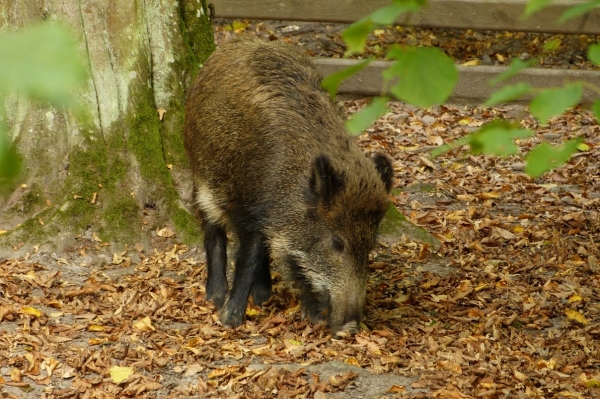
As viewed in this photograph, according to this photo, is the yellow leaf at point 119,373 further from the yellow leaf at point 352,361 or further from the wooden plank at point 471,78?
the wooden plank at point 471,78

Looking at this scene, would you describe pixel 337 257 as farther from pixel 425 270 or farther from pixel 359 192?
pixel 425 270

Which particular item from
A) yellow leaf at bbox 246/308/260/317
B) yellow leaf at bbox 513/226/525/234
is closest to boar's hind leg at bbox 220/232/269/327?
yellow leaf at bbox 246/308/260/317

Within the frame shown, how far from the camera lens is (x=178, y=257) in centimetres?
568

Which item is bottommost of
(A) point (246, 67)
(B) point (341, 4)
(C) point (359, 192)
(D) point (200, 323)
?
(D) point (200, 323)

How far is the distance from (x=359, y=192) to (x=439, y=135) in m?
3.98

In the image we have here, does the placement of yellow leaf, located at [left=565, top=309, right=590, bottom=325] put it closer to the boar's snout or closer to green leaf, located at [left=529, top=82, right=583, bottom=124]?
the boar's snout

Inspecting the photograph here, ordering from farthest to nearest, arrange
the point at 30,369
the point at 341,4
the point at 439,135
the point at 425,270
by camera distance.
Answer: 1. the point at 341,4
2. the point at 439,135
3. the point at 425,270
4. the point at 30,369

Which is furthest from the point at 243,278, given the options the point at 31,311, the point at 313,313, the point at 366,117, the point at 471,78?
the point at 471,78

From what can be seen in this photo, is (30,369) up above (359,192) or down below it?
below

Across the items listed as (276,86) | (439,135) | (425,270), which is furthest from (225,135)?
(439,135)

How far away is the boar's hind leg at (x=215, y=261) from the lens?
520 cm

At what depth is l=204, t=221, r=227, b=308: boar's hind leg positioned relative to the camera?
17.1 ft

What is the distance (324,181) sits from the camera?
452 cm

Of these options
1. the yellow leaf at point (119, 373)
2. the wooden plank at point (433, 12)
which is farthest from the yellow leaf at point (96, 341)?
the wooden plank at point (433, 12)
